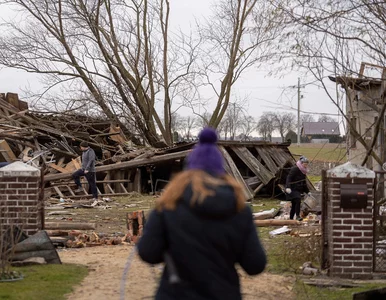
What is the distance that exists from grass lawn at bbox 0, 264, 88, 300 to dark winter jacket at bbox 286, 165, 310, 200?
6876 millimetres

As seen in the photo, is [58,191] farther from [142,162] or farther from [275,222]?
[275,222]

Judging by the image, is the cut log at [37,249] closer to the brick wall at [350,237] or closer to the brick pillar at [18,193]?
the brick pillar at [18,193]

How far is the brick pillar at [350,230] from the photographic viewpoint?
8.53 m

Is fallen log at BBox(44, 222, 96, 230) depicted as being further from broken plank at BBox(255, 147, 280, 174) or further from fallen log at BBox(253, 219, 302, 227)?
broken plank at BBox(255, 147, 280, 174)

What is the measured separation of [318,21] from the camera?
380 inches

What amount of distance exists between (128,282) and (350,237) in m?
3.03

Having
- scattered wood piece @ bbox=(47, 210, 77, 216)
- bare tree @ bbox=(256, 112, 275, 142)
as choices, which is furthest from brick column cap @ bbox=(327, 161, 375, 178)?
bare tree @ bbox=(256, 112, 275, 142)

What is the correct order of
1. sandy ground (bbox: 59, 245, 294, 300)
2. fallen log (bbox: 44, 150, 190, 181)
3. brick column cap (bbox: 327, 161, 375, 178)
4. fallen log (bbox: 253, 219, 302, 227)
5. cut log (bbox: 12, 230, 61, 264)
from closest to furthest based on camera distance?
sandy ground (bbox: 59, 245, 294, 300), brick column cap (bbox: 327, 161, 375, 178), cut log (bbox: 12, 230, 61, 264), fallen log (bbox: 253, 219, 302, 227), fallen log (bbox: 44, 150, 190, 181)

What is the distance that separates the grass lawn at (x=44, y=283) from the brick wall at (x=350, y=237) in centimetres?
348

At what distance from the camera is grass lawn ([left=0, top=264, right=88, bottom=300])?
7.41 meters

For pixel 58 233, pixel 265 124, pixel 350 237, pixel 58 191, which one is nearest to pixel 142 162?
pixel 58 191

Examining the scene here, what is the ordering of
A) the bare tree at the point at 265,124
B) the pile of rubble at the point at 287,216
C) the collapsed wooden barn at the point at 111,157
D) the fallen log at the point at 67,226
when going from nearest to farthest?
the fallen log at the point at 67,226, the pile of rubble at the point at 287,216, the collapsed wooden barn at the point at 111,157, the bare tree at the point at 265,124

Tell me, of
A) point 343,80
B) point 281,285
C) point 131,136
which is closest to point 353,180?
point 281,285

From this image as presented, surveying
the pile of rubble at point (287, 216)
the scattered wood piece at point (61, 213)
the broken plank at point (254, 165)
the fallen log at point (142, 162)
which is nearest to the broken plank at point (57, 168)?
the fallen log at point (142, 162)
